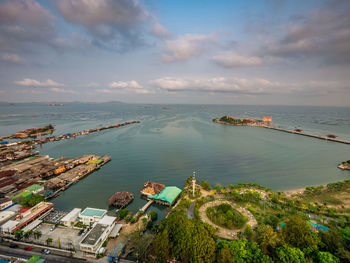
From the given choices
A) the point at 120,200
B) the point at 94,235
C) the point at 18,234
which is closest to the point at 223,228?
the point at 94,235

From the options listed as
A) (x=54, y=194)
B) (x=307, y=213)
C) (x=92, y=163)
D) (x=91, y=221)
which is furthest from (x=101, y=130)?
(x=307, y=213)

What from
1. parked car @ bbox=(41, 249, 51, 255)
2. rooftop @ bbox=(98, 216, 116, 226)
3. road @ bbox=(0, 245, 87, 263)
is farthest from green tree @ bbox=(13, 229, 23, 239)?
rooftop @ bbox=(98, 216, 116, 226)

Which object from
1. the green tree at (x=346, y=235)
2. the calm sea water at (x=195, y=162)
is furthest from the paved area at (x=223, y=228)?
the calm sea water at (x=195, y=162)

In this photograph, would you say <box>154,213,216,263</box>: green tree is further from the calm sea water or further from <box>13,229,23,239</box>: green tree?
<box>13,229,23,239</box>: green tree

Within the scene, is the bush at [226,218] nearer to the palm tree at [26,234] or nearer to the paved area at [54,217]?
the paved area at [54,217]

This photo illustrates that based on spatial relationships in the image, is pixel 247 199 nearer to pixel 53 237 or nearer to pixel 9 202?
pixel 53 237

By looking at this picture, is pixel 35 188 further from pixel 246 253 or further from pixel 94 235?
pixel 246 253
